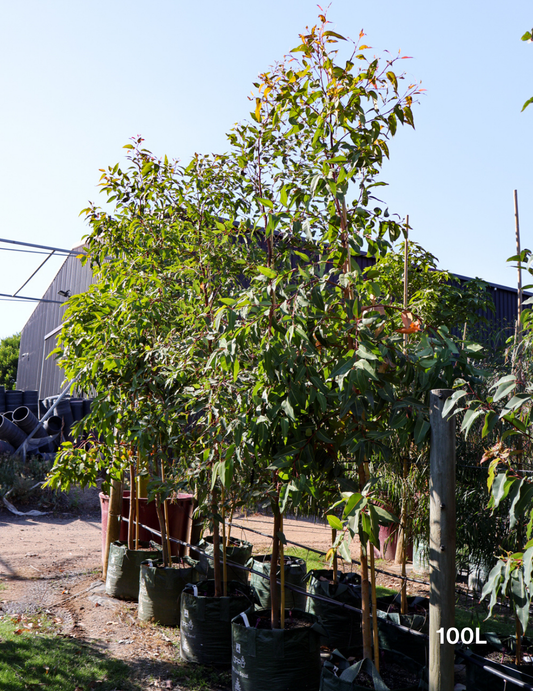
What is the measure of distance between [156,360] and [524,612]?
2930 millimetres

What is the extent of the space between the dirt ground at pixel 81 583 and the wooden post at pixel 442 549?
6.52 ft

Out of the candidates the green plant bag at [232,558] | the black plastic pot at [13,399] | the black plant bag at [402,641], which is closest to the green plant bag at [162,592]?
the green plant bag at [232,558]

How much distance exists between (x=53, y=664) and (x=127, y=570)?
1.60 metres

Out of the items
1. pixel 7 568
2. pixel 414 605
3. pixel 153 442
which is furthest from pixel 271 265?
pixel 7 568

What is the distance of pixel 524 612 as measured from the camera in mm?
1933

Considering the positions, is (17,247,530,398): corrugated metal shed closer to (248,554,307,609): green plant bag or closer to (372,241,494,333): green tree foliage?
(372,241,494,333): green tree foliage

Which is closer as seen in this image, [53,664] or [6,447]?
[53,664]

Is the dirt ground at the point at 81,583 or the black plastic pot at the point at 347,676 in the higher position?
the black plastic pot at the point at 347,676

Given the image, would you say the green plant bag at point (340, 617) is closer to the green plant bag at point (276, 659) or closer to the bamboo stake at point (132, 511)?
the green plant bag at point (276, 659)

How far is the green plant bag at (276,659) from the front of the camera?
11.2 feet

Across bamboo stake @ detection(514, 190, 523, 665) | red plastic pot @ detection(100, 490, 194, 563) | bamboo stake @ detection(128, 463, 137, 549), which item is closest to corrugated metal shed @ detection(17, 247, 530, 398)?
red plastic pot @ detection(100, 490, 194, 563)

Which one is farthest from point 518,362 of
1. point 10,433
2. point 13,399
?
point 13,399

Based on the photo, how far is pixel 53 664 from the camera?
159 inches

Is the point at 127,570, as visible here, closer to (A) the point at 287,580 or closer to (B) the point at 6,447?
(A) the point at 287,580
